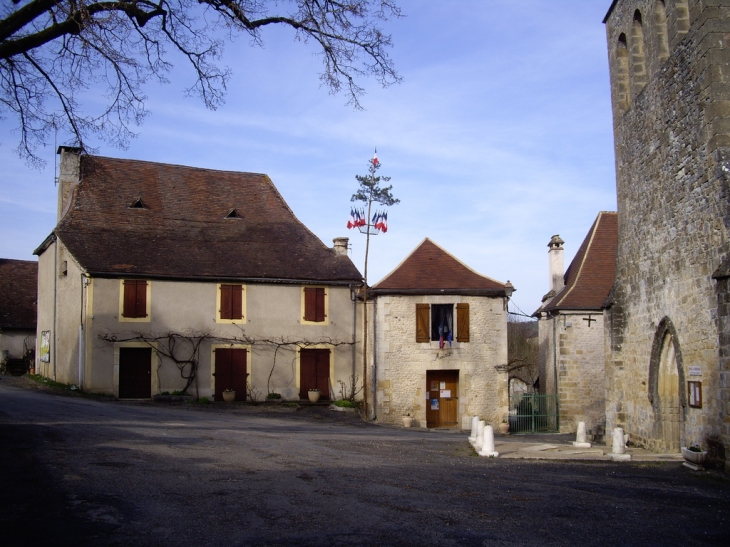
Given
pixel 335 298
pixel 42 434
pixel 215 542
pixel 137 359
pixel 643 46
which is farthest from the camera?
pixel 335 298

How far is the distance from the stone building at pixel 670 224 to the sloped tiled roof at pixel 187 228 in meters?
13.1

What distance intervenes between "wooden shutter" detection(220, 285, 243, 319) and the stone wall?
10872mm

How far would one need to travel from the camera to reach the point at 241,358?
84.7 ft

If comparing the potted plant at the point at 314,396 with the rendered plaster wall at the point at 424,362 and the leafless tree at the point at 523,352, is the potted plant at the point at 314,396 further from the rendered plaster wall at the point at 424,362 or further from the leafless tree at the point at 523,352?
the leafless tree at the point at 523,352

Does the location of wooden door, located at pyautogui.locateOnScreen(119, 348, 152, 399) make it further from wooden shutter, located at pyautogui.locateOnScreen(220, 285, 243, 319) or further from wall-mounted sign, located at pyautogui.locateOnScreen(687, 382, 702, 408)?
wall-mounted sign, located at pyautogui.locateOnScreen(687, 382, 702, 408)

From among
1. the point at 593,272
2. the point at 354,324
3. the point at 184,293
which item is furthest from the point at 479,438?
the point at 184,293

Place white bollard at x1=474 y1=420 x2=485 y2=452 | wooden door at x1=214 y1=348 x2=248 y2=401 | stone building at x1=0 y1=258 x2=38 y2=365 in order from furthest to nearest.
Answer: stone building at x1=0 y1=258 x2=38 y2=365
wooden door at x1=214 y1=348 x2=248 y2=401
white bollard at x1=474 y1=420 x2=485 y2=452

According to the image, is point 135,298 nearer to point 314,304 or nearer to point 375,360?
point 314,304

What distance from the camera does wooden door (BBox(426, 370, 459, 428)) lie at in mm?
25141

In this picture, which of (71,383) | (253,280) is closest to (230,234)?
(253,280)

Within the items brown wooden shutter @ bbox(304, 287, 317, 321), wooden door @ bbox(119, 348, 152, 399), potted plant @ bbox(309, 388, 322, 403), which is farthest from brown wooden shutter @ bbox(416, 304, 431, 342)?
wooden door @ bbox(119, 348, 152, 399)

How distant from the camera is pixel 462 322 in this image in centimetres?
2522

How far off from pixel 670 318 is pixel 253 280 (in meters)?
15.8

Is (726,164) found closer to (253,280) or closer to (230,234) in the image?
(253,280)
